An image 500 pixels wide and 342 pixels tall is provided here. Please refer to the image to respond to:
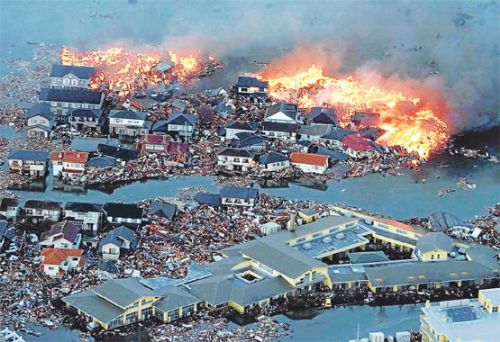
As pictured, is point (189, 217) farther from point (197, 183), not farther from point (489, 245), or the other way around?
point (489, 245)

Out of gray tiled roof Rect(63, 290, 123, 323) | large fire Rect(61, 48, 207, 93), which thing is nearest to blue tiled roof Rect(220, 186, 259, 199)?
gray tiled roof Rect(63, 290, 123, 323)

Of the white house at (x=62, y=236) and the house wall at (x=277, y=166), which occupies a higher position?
the house wall at (x=277, y=166)

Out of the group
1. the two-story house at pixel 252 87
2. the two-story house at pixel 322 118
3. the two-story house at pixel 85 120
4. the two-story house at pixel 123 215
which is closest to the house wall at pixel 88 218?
the two-story house at pixel 123 215

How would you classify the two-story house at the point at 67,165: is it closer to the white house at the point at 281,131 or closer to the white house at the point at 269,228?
the white house at the point at 269,228

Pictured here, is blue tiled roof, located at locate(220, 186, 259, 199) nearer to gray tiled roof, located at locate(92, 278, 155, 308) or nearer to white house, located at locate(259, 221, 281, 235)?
white house, located at locate(259, 221, 281, 235)

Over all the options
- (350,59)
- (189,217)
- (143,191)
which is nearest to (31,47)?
(350,59)

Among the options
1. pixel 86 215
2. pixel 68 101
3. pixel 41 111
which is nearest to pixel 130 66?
pixel 68 101
